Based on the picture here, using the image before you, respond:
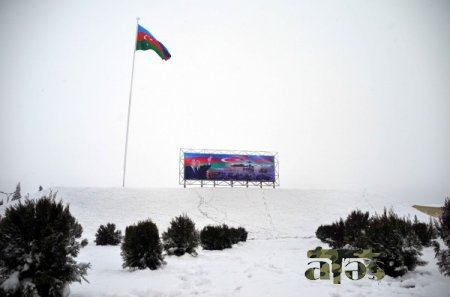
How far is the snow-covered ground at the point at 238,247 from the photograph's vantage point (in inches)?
217

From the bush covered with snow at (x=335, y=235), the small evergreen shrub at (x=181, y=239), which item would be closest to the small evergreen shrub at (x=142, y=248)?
the small evergreen shrub at (x=181, y=239)

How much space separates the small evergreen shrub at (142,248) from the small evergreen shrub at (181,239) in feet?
8.44

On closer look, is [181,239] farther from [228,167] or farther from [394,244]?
[228,167]

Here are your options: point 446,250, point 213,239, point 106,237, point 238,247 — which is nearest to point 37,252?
point 446,250

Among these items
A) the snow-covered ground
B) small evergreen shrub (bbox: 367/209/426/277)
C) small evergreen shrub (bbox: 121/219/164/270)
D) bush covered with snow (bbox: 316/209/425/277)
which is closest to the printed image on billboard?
the snow-covered ground

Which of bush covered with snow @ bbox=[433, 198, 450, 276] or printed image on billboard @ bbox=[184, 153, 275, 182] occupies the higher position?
printed image on billboard @ bbox=[184, 153, 275, 182]

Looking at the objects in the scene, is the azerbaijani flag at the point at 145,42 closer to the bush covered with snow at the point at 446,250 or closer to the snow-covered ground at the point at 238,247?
the snow-covered ground at the point at 238,247

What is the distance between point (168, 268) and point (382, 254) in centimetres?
580

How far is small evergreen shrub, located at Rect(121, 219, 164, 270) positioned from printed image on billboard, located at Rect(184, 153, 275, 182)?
84.7 ft

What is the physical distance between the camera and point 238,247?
46.9ft

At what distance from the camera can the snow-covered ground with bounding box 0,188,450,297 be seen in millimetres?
5500

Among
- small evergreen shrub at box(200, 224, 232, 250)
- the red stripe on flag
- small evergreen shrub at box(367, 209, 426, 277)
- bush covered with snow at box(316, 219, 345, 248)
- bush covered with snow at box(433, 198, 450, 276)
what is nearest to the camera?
bush covered with snow at box(433, 198, 450, 276)

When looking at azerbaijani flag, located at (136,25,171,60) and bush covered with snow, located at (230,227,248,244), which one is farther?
azerbaijani flag, located at (136,25,171,60)

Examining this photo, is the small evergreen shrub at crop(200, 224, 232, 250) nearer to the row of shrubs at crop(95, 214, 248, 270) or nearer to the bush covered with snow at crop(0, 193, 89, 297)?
the row of shrubs at crop(95, 214, 248, 270)
